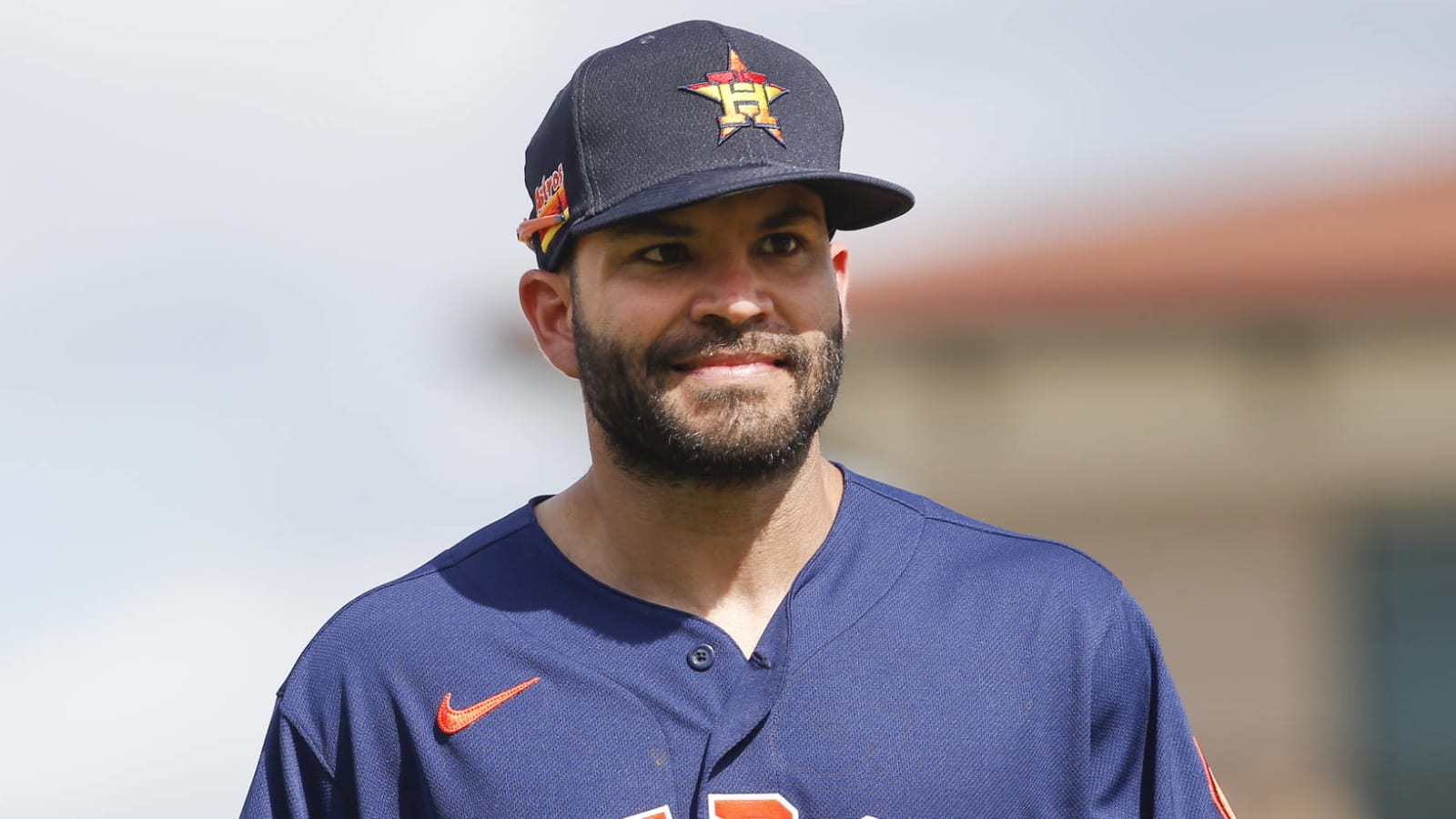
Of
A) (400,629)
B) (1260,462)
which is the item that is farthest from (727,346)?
(1260,462)

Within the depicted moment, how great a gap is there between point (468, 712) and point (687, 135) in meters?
0.96

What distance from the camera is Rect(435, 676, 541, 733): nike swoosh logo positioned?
2678 mm

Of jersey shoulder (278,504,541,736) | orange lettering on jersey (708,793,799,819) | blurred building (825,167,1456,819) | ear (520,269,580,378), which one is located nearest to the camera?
orange lettering on jersey (708,793,799,819)

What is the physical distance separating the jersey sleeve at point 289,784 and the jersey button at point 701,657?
590 millimetres

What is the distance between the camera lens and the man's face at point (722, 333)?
8.75 ft

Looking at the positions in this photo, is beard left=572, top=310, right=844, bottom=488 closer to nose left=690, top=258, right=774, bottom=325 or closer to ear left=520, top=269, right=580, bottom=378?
nose left=690, top=258, right=774, bottom=325

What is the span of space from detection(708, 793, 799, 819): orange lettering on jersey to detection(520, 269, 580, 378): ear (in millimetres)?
772

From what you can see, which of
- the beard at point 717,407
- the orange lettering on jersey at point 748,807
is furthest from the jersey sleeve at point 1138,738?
the beard at point 717,407

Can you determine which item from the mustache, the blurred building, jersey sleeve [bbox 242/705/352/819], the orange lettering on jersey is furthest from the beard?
the blurred building

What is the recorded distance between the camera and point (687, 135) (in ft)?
8.96

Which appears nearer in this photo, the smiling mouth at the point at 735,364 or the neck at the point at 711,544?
the smiling mouth at the point at 735,364

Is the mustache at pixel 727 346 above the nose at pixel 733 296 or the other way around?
the other way around

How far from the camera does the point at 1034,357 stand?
9.59 metres

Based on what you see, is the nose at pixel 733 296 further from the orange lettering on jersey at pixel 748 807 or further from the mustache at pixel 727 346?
the orange lettering on jersey at pixel 748 807
